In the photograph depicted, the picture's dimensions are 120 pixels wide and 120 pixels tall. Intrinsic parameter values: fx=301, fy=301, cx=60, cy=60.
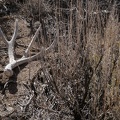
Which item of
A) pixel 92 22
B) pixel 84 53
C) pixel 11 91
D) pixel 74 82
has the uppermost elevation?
pixel 92 22

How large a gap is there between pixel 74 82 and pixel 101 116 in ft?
1.09

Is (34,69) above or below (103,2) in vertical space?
below

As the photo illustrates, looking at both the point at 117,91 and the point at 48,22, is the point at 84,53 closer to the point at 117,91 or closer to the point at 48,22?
the point at 117,91

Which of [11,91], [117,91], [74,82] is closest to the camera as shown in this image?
[117,91]

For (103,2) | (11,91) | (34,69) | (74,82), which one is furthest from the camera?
(103,2)

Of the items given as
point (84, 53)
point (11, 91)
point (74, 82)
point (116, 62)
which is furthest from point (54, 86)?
point (11, 91)

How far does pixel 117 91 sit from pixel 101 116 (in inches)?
8.7

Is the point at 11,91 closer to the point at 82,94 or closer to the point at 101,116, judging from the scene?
Answer: the point at 82,94

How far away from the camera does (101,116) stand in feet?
7.15

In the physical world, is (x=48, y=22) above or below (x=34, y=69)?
above

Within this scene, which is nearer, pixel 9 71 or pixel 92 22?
pixel 92 22

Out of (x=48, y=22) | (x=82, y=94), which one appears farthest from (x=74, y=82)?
(x=48, y=22)

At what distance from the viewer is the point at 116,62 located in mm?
2350

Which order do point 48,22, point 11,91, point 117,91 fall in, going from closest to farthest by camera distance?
point 117,91 < point 11,91 < point 48,22
